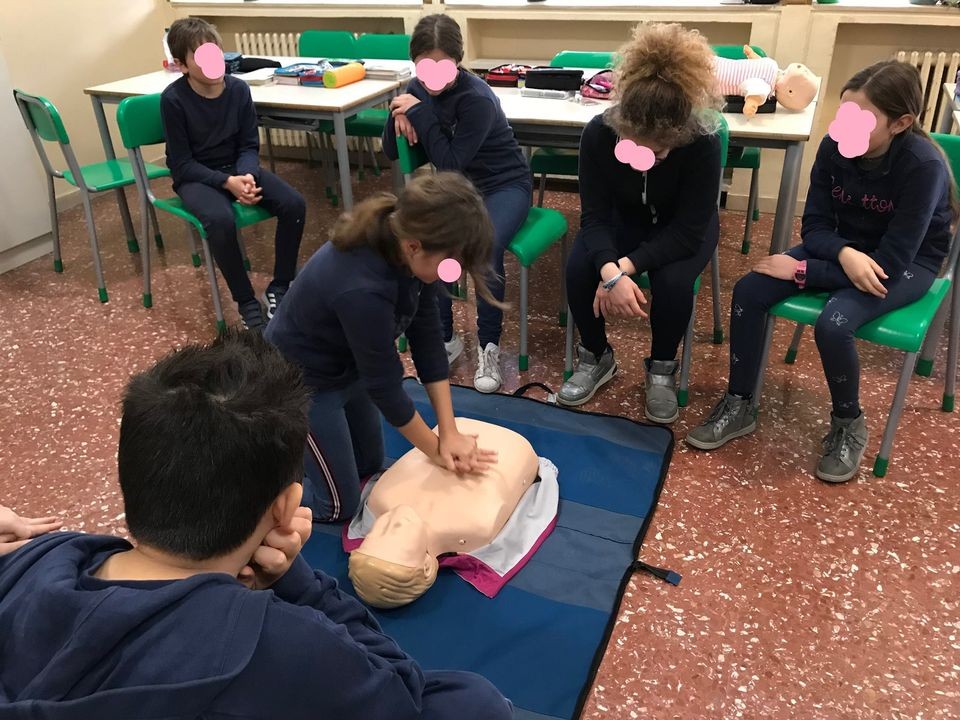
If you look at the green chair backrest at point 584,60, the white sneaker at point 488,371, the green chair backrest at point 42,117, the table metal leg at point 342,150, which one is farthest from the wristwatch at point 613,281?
the green chair backrest at point 42,117

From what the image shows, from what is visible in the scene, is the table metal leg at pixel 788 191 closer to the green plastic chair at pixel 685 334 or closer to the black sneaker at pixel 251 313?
the green plastic chair at pixel 685 334

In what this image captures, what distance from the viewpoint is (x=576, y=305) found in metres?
2.17

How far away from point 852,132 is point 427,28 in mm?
1230

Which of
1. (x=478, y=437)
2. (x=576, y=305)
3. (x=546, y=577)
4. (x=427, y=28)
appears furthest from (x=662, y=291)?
(x=427, y=28)

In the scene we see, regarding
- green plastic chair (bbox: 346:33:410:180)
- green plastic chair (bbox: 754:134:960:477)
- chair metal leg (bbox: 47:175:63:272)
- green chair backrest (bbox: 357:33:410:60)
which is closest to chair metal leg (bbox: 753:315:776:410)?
green plastic chair (bbox: 754:134:960:477)

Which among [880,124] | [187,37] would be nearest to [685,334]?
[880,124]

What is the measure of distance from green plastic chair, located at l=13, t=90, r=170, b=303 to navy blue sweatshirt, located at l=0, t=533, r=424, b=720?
2.29m

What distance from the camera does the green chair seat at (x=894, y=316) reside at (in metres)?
1.69

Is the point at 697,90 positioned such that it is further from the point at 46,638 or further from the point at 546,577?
the point at 46,638

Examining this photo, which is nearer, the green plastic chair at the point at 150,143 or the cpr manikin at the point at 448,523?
the cpr manikin at the point at 448,523

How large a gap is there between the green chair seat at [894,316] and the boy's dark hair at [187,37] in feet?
6.46

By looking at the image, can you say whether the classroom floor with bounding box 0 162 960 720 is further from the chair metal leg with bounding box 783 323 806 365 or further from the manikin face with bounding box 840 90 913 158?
the manikin face with bounding box 840 90 913 158

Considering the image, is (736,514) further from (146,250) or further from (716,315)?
(146,250)

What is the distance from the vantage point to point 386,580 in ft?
4.84
